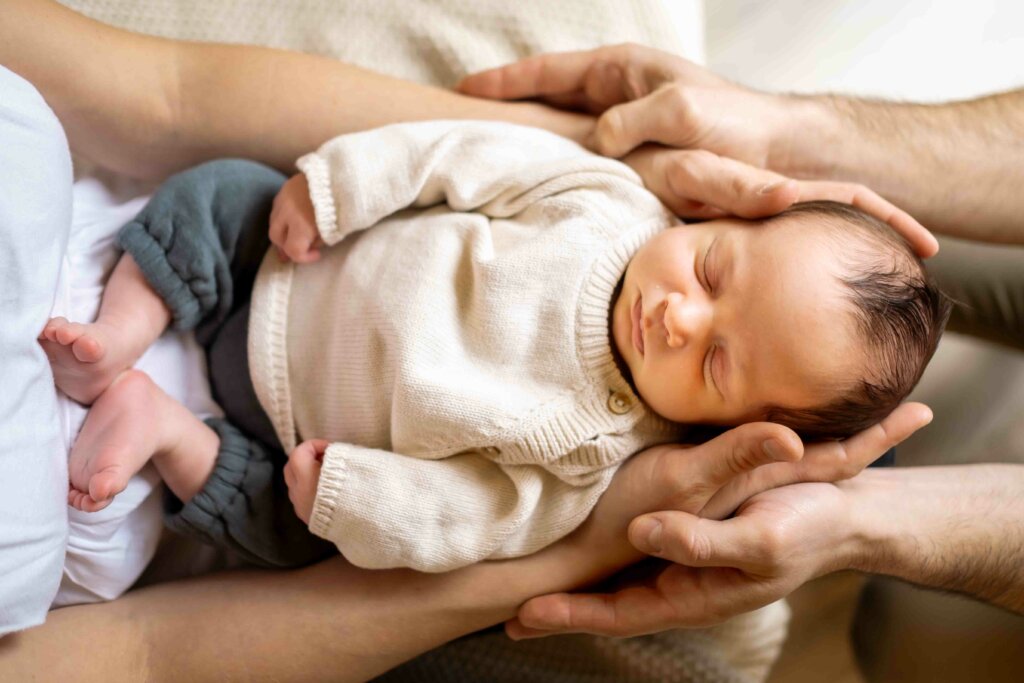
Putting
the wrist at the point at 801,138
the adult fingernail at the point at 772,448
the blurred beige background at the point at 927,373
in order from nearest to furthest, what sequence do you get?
1. the adult fingernail at the point at 772,448
2. the wrist at the point at 801,138
3. the blurred beige background at the point at 927,373

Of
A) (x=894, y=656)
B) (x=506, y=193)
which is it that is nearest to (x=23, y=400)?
(x=506, y=193)

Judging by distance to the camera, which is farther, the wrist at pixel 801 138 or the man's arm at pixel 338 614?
the wrist at pixel 801 138

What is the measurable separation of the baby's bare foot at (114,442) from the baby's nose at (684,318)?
621 millimetres

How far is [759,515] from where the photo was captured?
2.95ft

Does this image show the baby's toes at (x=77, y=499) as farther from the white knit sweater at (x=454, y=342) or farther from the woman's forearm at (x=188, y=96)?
the woman's forearm at (x=188, y=96)

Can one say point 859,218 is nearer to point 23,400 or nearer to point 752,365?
point 752,365

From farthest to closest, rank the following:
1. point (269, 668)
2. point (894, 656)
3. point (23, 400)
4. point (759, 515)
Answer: point (894, 656), point (269, 668), point (759, 515), point (23, 400)

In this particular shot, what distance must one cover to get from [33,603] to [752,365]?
81 centimetres

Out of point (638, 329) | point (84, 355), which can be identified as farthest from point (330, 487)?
point (638, 329)

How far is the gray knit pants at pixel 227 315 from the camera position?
1.04 m

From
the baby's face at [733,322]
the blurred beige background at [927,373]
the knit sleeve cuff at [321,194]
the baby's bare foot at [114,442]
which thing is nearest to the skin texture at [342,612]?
the baby's face at [733,322]

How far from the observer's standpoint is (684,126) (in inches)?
43.4

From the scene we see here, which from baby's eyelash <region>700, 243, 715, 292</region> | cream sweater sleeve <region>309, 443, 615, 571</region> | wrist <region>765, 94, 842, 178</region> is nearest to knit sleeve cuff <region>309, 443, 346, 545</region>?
cream sweater sleeve <region>309, 443, 615, 571</region>

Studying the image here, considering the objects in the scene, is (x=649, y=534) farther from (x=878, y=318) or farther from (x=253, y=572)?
(x=253, y=572)
